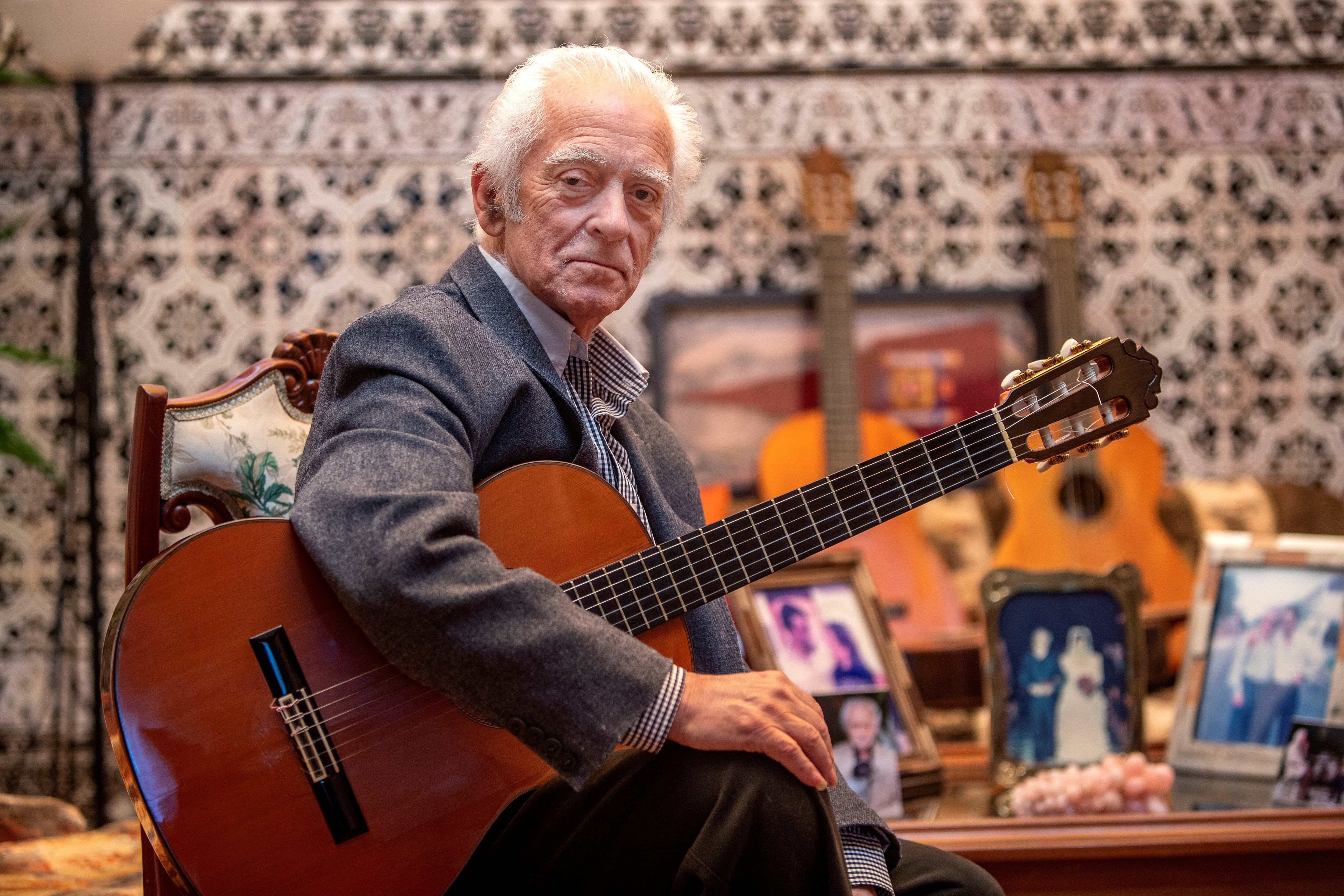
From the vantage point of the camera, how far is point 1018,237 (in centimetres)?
325

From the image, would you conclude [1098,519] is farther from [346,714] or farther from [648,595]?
[346,714]

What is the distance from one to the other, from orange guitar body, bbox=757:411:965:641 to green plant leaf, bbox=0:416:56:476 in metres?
1.72

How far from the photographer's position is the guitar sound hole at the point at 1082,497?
2.87 m

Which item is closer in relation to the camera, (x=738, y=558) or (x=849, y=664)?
(x=738, y=558)

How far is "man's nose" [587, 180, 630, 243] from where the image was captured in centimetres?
134

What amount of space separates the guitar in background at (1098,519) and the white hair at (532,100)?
5.74 ft

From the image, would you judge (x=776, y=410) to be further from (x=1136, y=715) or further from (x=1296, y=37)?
(x=1296, y=37)

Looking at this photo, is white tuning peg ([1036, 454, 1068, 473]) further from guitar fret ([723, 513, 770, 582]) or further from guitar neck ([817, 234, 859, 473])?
guitar neck ([817, 234, 859, 473])

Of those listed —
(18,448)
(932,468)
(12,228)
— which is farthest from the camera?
(12,228)

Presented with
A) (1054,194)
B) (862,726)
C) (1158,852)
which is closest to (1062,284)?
(1054,194)

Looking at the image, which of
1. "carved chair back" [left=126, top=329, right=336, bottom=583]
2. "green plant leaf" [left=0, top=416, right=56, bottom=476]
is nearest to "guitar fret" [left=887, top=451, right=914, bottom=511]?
"carved chair back" [left=126, top=329, right=336, bottom=583]

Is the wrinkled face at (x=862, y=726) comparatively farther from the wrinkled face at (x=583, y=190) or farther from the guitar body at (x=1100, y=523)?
the guitar body at (x=1100, y=523)

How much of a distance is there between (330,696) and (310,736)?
0.04 metres

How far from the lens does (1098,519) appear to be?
2869 mm
